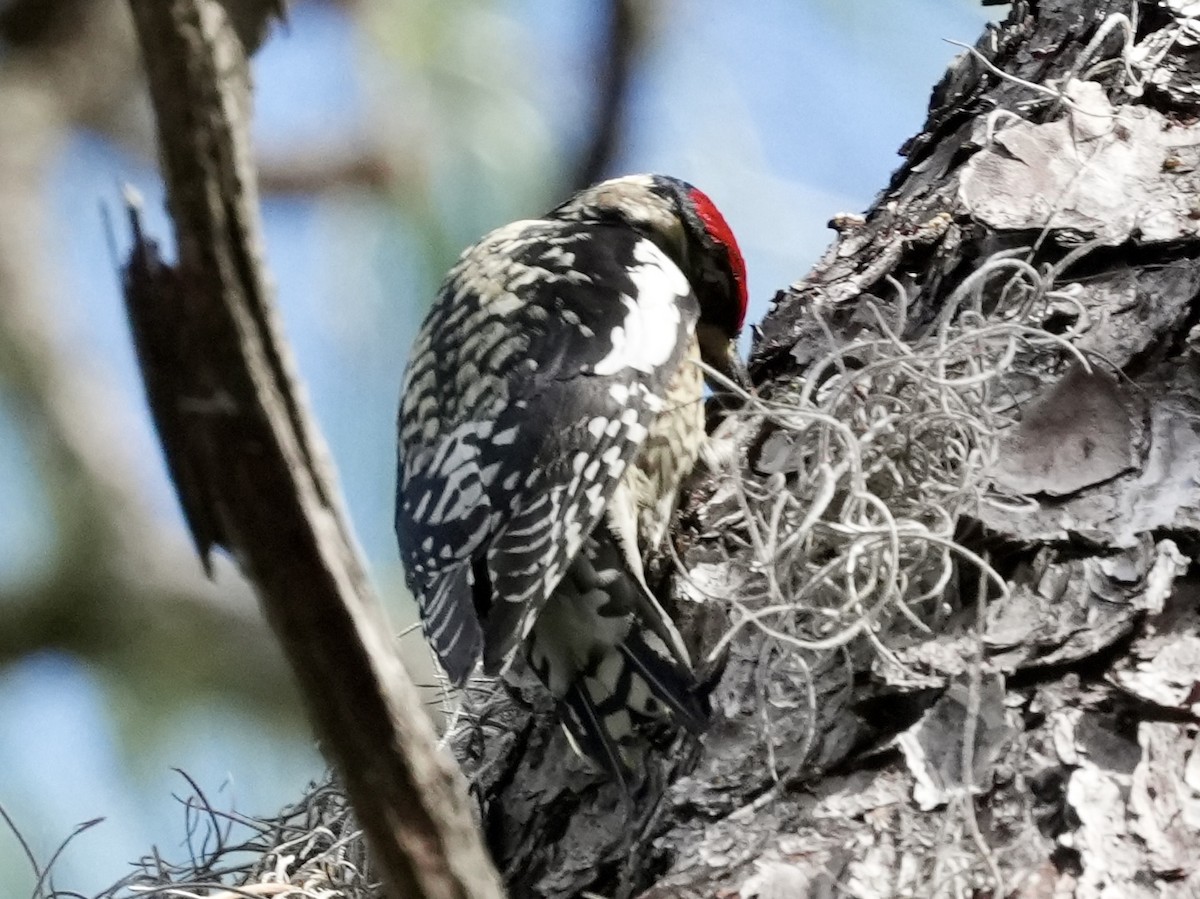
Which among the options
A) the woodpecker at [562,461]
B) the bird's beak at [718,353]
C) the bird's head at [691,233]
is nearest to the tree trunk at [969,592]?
the woodpecker at [562,461]

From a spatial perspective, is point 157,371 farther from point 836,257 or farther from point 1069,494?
point 836,257

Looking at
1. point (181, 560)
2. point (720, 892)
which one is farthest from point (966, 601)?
point (181, 560)

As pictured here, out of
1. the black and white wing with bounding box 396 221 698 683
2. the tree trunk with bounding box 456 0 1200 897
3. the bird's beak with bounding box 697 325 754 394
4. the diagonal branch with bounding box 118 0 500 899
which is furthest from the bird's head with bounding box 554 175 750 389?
the diagonal branch with bounding box 118 0 500 899

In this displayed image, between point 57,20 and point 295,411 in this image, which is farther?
point 57,20

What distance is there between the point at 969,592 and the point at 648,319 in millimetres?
702

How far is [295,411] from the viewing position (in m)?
0.72

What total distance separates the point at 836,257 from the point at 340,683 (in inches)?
53.0

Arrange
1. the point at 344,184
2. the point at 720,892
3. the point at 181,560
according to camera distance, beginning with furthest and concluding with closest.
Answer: the point at 181,560 < the point at 344,184 < the point at 720,892

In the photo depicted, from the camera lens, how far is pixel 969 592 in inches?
49.7

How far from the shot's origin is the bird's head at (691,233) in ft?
7.09

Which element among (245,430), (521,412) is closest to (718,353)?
(521,412)

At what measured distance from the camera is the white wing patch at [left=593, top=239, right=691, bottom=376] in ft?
5.76

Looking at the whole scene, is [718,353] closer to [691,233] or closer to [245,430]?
[691,233]

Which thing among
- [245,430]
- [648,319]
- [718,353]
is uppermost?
[245,430]
